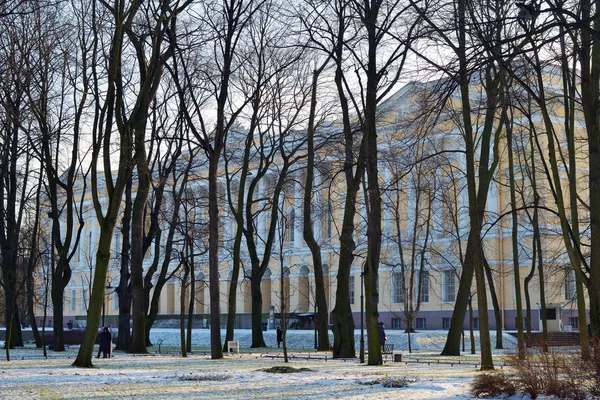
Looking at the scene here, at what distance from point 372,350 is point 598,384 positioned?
1124 centimetres

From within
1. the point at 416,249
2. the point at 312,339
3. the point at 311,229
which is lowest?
the point at 312,339

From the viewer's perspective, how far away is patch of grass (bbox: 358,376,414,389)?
18700mm

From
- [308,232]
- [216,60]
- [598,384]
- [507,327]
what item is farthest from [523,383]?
[507,327]

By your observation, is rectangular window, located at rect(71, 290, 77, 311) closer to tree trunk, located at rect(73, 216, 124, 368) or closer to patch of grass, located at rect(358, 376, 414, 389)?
tree trunk, located at rect(73, 216, 124, 368)

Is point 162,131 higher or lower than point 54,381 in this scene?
higher

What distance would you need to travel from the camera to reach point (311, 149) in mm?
33000

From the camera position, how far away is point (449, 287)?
65.5 metres

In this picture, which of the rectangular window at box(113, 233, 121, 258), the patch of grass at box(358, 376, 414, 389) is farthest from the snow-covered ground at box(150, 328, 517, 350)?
the rectangular window at box(113, 233, 121, 258)

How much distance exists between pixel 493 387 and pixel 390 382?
283 centimetres

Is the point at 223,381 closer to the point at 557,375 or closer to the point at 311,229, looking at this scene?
the point at 557,375

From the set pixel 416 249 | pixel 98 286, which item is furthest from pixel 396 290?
pixel 98 286

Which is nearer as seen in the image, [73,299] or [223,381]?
[223,381]

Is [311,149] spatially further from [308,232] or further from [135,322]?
[135,322]

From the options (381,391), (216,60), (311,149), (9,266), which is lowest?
(381,391)
